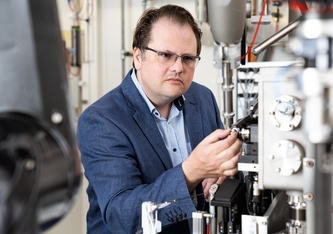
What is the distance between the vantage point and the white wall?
9.43 feet

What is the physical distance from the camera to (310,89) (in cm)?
32

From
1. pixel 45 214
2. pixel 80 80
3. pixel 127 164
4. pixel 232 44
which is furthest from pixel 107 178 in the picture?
pixel 80 80

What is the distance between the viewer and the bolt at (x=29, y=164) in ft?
0.89

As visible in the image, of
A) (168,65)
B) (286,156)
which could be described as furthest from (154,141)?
(286,156)

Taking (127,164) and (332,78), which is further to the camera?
(127,164)

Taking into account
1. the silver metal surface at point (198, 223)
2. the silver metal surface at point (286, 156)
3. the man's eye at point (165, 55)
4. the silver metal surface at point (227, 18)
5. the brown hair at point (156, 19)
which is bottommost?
the silver metal surface at point (198, 223)

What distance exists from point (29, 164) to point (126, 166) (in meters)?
0.85

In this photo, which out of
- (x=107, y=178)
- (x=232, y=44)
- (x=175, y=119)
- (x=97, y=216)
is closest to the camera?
(x=232, y=44)

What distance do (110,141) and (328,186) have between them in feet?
3.01

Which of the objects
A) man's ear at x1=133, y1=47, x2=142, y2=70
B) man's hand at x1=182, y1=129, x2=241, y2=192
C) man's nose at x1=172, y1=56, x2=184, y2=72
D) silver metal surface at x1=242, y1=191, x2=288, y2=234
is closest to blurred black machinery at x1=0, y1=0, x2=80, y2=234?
silver metal surface at x1=242, y1=191, x2=288, y2=234

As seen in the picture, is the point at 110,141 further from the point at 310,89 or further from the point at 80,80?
the point at 80,80

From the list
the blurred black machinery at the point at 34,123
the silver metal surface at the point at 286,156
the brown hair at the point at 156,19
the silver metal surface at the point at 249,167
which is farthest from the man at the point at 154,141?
the blurred black machinery at the point at 34,123

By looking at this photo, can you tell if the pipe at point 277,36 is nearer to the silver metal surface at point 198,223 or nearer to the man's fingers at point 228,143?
the man's fingers at point 228,143

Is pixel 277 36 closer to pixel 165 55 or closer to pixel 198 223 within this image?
pixel 198 223
